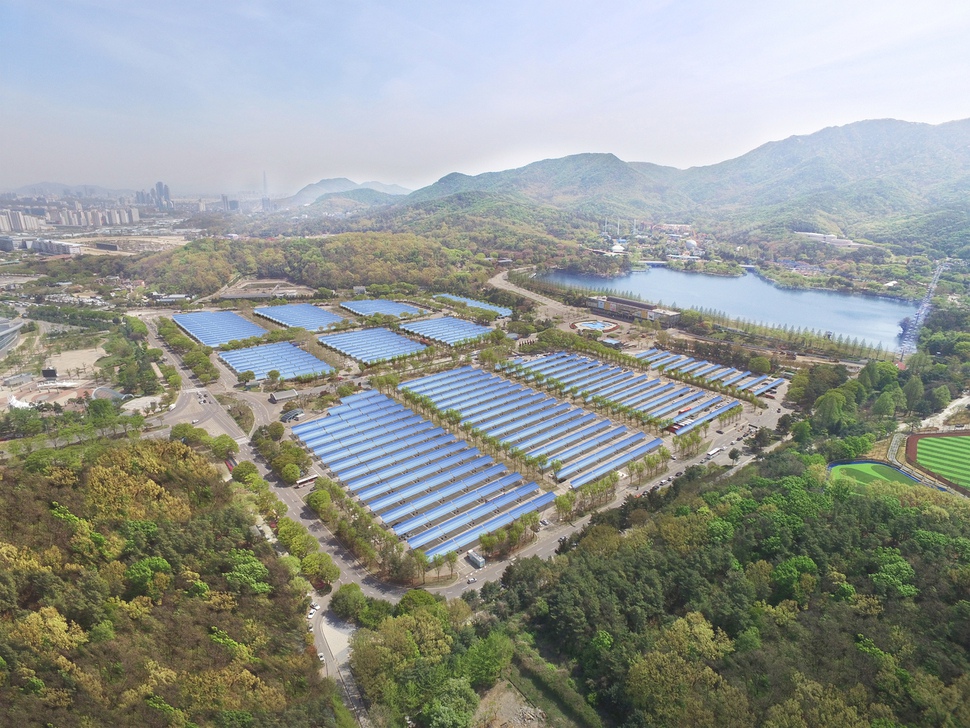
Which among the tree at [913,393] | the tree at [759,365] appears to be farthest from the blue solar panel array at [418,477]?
the tree at [913,393]

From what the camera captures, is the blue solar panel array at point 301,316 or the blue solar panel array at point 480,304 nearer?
the blue solar panel array at point 301,316

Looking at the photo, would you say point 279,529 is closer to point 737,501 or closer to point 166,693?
point 166,693

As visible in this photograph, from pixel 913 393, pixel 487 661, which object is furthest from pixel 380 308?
pixel 913 393


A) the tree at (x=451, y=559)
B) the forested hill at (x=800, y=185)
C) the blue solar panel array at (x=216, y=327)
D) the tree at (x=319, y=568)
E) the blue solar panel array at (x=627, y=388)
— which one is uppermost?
the forested hill at (x=800, y=185)

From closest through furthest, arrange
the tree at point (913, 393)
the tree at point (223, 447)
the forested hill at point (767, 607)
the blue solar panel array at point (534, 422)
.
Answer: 1. the forested hill at point (767, 607)
2. the tree at point (223, 447)
3. the blue solar panel array at point (534, 422)
4. the tree at point (913, 393)

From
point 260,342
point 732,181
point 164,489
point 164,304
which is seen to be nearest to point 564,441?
point 164,489

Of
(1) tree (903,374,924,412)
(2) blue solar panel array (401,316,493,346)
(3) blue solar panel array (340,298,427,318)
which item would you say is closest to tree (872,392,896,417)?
(1) tree (903,374,924,412)

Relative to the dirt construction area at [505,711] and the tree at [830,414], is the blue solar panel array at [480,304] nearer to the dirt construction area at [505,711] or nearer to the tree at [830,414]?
the tree at [830,414]

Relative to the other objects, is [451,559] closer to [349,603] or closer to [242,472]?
[349,603]
